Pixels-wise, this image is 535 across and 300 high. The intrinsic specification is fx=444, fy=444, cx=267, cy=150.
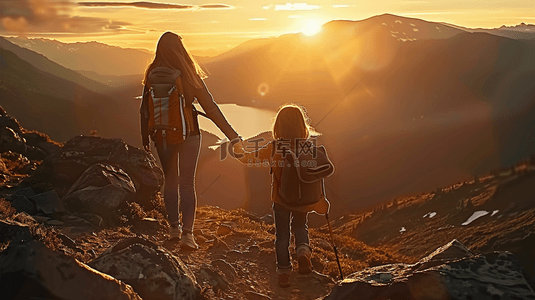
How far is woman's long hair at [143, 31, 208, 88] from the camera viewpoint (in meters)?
5.80

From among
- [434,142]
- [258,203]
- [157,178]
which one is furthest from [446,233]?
[434,142]

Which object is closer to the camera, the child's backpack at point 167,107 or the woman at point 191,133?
the child's backpack at point 167,107

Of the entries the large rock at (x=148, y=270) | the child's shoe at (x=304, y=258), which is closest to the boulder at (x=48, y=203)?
the large rock at (x=148, y=270)

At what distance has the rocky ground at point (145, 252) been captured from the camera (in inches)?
134

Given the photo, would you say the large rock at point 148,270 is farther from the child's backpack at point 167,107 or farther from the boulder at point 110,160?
the boulder at point 110,160

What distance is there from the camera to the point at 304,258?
6.18 metres

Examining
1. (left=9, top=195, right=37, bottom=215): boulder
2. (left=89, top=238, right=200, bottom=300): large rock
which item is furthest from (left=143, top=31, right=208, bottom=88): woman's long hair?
(left=9, top=195, right=37, bottom=215): boulder

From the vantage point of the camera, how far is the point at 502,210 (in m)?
19.9

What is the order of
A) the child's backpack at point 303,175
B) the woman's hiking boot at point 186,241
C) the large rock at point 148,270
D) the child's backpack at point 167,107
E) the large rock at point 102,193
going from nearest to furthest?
1. the large rock at point 148,270
2. the child's backpack at point 303,175
3. the child's backpack at point 167,107
4. the woman's hiking boot at point 186,241
5. the large rock at point 102,193

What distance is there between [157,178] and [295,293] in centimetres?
610

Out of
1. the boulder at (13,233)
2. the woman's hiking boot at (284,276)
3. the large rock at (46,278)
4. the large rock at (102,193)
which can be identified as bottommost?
the woman's hiking boot at (284,276)

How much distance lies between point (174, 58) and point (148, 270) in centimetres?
276

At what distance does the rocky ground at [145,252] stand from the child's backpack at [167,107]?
1356mm

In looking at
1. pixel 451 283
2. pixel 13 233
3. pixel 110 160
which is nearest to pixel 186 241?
pixel 13 233
